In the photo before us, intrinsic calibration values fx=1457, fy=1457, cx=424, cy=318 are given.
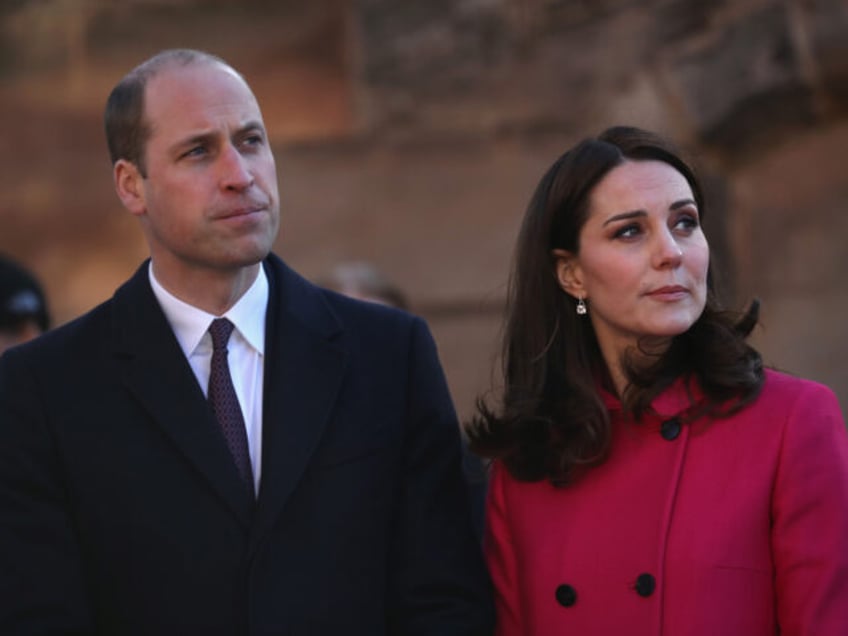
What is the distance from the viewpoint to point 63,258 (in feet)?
21.6

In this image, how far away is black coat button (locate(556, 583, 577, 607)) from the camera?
3090mm

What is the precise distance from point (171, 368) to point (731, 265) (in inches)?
136

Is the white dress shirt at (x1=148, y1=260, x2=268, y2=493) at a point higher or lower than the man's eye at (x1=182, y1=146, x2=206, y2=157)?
lower

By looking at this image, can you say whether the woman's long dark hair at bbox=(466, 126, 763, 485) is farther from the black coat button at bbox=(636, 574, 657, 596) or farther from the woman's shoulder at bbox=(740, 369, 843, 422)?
the black coat button at bbox=(636, 574, 657, 596)

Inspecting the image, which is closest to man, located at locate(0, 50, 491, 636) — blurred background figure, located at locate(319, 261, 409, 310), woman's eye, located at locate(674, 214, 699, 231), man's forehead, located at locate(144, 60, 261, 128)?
man's forehead, located at locate(144, 60, 261, 128)

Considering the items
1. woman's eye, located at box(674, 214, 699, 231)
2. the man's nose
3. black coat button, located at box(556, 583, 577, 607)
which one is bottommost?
black coat button, located at box(556, 583, 577, 607)

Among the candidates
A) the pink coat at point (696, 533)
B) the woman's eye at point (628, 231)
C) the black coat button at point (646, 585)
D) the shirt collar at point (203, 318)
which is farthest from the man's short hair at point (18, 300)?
the black coat button at point (646, 585)

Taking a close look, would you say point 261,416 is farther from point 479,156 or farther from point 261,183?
point 479,156

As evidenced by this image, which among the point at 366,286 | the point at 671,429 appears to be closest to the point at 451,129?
the point at 366,286

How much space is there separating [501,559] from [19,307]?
2241 mm

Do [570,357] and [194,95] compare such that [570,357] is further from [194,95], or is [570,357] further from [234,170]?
[194,95]

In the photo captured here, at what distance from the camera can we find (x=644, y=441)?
316 centimetres

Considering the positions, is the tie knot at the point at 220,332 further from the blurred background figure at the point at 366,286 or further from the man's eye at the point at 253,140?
the blurred background figure at the point at 366,286

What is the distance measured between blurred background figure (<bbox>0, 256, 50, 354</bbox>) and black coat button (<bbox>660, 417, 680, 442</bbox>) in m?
2.39
